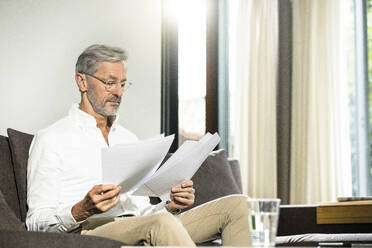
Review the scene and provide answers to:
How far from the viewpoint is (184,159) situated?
2.05 metres

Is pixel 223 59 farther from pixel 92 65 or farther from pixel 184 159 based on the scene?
pixel 184 159

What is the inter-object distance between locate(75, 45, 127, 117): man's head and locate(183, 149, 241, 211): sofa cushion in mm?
533

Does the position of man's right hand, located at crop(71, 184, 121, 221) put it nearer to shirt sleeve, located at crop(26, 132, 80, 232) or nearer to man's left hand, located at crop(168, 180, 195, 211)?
shirt sleeve, located at crop(26, 132, 80, 232)

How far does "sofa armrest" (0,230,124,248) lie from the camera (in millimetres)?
1645

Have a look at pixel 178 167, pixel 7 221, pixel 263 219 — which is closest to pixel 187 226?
pixel 178 167

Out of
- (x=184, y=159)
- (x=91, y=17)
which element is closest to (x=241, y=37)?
(x=91, y=17)

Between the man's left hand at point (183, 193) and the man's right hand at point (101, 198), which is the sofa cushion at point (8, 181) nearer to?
the man's right hand at point (101, 198)

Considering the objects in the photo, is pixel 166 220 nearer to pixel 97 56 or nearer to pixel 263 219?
pixel 263 219

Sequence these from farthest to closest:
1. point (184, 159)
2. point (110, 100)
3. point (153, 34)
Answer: point (153, 34)
point (110, 100)
point (184, 159)

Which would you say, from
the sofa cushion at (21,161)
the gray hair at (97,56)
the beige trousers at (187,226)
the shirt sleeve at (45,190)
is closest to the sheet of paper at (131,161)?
the beige trousers at (187,226)

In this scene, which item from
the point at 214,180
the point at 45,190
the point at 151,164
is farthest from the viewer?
the point at 214,180

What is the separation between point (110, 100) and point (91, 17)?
102cm

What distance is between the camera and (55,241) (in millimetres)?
1647

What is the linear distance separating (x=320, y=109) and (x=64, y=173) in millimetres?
2813
